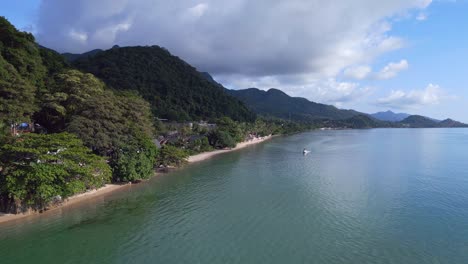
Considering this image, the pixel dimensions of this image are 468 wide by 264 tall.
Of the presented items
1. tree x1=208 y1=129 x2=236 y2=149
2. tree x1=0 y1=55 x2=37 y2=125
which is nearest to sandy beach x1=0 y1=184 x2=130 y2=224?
tree x1=0 y1=55 x2=37 y2=125

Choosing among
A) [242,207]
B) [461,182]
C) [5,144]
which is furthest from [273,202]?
[461,182]

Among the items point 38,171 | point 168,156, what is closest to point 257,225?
point 38,171

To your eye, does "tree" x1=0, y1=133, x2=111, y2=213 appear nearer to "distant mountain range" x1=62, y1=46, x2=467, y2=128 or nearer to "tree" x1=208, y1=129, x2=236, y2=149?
"tree" x1=208, y1=129, x2=236, y2=149

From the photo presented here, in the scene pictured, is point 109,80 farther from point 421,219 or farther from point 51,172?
point 421,219

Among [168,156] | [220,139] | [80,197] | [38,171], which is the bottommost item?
[80,197]

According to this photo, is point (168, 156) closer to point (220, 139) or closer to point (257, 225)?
point (257, 225)

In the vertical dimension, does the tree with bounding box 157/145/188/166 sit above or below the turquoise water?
above

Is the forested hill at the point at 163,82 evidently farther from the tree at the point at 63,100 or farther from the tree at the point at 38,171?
the tree at the point at 38,171

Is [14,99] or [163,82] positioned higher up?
[163,82]
